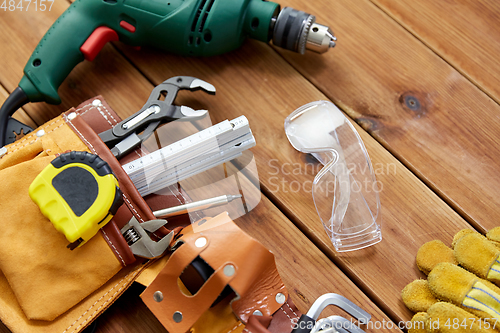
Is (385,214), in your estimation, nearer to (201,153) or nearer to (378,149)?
(378,149)

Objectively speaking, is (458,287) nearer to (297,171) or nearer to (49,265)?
(297,171)

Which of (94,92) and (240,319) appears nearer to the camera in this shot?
(240,319)

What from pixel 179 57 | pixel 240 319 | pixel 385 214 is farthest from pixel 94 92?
pixel 385 214

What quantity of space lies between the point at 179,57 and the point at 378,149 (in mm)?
497

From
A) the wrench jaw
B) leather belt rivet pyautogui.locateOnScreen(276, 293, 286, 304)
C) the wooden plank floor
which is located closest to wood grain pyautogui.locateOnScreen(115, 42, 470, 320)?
the wooden plank floor

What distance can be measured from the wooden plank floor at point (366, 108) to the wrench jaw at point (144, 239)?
0.13 m

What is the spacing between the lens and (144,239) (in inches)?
24.1

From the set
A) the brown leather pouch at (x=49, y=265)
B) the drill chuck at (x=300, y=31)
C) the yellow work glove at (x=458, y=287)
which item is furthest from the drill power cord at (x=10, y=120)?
the yellow work glove at (x=458, y=287)

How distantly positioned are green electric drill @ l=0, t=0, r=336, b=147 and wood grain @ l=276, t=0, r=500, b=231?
9 centimetres

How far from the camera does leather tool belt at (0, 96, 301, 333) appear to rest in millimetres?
578

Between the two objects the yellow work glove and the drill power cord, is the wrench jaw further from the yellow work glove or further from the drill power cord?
the yellow work glove

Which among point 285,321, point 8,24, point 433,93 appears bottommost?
point 285,321

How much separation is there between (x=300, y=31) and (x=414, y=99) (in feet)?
0.99

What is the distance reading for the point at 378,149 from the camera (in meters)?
0.80
